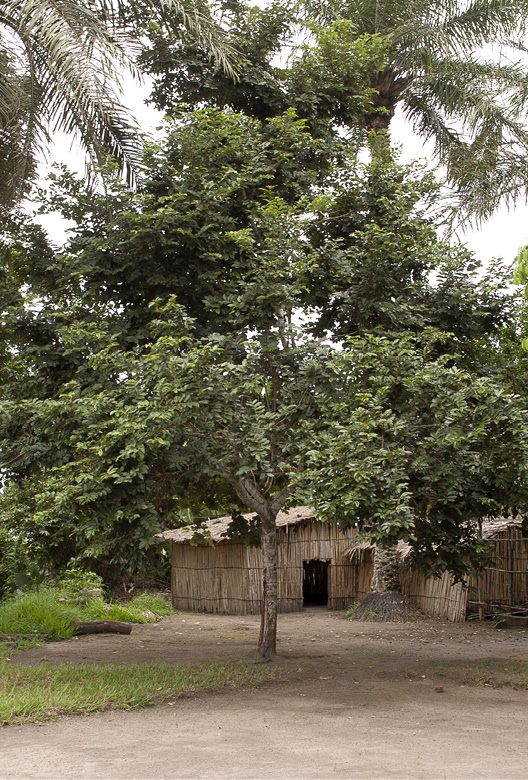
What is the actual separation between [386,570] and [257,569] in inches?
123

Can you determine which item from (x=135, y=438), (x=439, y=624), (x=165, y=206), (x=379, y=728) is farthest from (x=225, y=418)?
(x=439, y=624)

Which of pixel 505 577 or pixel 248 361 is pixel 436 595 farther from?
pixel 248 361

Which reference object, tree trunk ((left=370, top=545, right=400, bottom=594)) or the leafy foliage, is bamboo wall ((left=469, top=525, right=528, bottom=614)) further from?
the leafy foliage

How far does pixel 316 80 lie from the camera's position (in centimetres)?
984

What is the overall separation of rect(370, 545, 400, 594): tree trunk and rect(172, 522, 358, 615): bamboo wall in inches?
96.2

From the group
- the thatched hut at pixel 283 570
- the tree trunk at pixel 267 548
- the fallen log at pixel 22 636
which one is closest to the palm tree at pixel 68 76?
the tree trunk at pixel 267 548

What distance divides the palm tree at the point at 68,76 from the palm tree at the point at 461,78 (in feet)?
18.0

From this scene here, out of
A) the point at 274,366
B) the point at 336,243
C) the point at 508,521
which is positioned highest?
the point at 336,243

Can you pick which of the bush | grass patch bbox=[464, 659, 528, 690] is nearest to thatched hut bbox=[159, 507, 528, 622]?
Result: the bush

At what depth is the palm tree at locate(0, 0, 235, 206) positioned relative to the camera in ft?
24.8

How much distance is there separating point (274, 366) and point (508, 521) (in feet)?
27.2

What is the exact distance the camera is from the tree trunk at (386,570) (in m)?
14.6

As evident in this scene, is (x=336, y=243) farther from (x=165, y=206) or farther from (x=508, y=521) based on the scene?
(x=508, y=521)

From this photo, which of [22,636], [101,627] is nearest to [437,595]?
[101,627]
